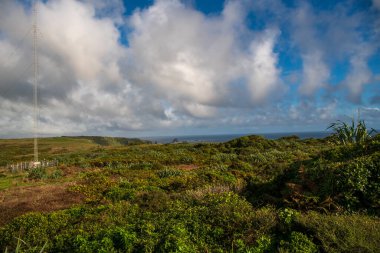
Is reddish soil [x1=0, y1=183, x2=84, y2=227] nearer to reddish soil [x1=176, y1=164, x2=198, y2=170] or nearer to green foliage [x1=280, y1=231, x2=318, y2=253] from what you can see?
reddish soil [x1=176, y1=164, x2=198, y2=170]

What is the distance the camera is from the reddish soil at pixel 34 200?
42.4ft

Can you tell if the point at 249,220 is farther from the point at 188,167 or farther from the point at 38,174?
the point at 38,174

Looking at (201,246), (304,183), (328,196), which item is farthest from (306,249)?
(304,183)

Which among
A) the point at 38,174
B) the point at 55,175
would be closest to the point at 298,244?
the point at 55,175

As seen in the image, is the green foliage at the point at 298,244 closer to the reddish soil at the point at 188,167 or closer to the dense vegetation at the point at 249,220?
the dense vegetation at the point at 249,220

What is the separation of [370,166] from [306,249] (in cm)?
424

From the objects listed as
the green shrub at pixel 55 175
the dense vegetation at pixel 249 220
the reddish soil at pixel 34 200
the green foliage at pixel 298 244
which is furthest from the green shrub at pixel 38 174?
the green foliage at pixel 298 244

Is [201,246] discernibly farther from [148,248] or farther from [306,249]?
[306,249]

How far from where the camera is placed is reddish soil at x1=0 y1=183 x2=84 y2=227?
42.4ft

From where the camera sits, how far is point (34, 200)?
14586 millimetres

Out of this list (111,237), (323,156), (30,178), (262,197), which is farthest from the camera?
(30,178)

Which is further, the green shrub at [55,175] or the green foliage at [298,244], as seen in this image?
the green shrub at [55,175]

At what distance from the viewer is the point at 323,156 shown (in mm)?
12180

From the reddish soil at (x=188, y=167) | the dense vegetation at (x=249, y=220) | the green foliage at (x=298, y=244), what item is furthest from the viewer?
the reddish soil at (x=188, y=167)
